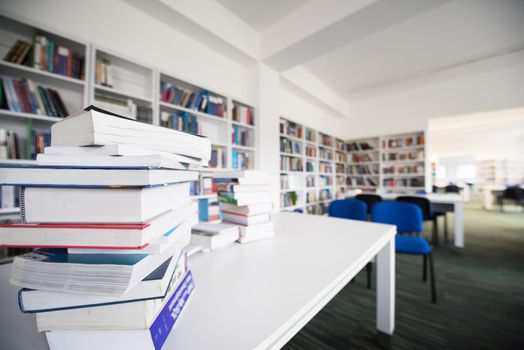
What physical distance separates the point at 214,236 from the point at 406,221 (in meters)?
2.07

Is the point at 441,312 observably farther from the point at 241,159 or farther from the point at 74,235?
the point at 241,159

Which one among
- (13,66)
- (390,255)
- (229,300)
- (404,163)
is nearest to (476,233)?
(404,163)

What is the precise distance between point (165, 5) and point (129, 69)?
764 mm

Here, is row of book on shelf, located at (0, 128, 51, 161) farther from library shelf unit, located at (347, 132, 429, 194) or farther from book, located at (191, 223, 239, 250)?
library shelf unit, located at (347, 132, 429, 194)

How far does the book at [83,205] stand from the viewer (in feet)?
1.17

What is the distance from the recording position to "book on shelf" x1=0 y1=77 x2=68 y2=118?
1.50 meters

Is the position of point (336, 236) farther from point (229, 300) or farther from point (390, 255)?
point (229, 300)

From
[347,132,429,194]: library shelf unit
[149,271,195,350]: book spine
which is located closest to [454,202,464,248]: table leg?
[347,132,429,194]: library shelf unit

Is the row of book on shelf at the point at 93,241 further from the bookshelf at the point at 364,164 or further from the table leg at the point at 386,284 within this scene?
the bookshelf at the point at 364,164

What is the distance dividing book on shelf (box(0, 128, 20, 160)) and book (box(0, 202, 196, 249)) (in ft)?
5.80

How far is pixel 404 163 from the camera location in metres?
5.38

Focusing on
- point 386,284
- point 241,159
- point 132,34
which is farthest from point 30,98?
point 386,284

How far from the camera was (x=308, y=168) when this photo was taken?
471 centimetres

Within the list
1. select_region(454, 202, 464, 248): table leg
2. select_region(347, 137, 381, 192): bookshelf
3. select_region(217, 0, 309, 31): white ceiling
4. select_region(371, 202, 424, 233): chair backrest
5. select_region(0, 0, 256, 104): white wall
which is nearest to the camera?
select_region(0, 0, 256, 104): white wall
